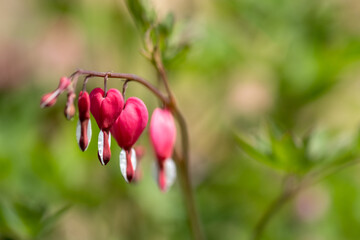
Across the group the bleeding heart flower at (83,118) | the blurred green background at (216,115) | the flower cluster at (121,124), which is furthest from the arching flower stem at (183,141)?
the blurred green background at (216,115)

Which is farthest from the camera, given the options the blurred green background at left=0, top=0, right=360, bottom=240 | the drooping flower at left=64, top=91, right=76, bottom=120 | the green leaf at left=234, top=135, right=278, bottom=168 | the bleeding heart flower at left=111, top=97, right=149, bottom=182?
the blurred green background at left=0, top=0, right=360, bottom=240

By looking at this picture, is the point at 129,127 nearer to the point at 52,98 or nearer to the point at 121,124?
the point at 121,124

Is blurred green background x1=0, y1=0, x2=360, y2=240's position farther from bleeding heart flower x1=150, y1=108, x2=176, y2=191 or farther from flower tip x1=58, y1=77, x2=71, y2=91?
flower tip x1=58, y1=77, x2=71, y2=91

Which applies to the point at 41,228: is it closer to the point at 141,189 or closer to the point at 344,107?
the point at 141,189

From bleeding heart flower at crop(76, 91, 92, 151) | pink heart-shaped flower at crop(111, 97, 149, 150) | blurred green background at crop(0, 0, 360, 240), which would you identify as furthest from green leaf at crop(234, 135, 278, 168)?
blurred green background at crop(0, 0, 360, 240)

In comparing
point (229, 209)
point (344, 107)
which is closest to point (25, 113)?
point (229, 209)

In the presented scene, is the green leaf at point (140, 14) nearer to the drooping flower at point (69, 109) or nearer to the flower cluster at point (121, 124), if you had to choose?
the flower cluster at point (121, 124)
